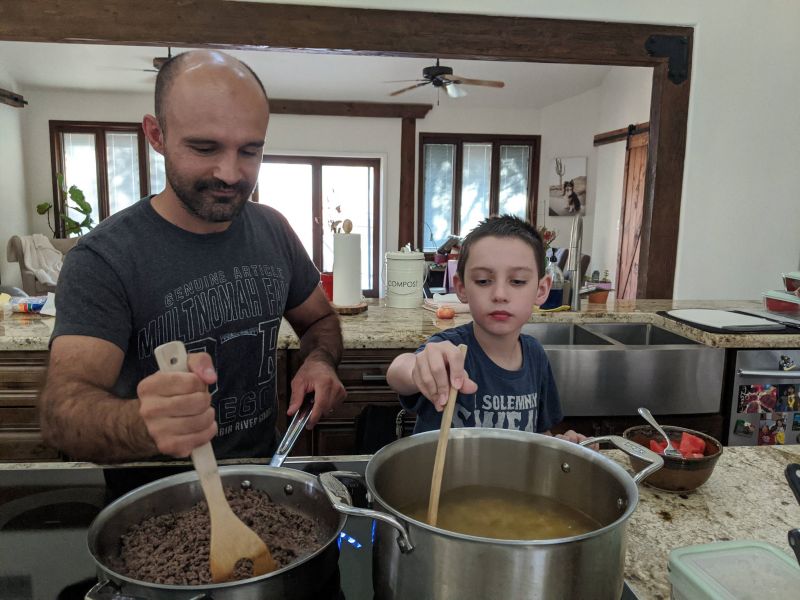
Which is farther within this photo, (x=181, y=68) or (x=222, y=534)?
(x=181, y=68)

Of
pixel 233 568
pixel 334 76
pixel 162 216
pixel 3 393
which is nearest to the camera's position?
pixel 233 568

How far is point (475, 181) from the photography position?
28.9ft

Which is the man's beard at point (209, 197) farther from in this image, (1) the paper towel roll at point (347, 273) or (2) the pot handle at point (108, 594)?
(1) the paper towel roll at point (347, 273)

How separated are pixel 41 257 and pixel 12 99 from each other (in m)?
2.22

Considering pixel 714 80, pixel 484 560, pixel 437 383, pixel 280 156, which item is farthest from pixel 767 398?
pixel 280 156

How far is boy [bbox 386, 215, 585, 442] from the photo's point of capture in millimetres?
1257

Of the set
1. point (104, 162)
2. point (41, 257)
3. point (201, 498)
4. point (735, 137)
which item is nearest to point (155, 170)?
point (104, 162)

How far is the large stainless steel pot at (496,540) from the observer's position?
518 millimetres

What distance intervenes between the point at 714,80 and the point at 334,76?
16.4 feet

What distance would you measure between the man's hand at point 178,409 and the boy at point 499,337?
0.55 meters

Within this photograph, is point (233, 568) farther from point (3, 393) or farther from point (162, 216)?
point (3, 393)

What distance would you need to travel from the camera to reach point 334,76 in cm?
707

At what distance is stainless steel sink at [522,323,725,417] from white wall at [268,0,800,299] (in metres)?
1.14

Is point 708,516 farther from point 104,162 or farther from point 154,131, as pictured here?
point 104,162
